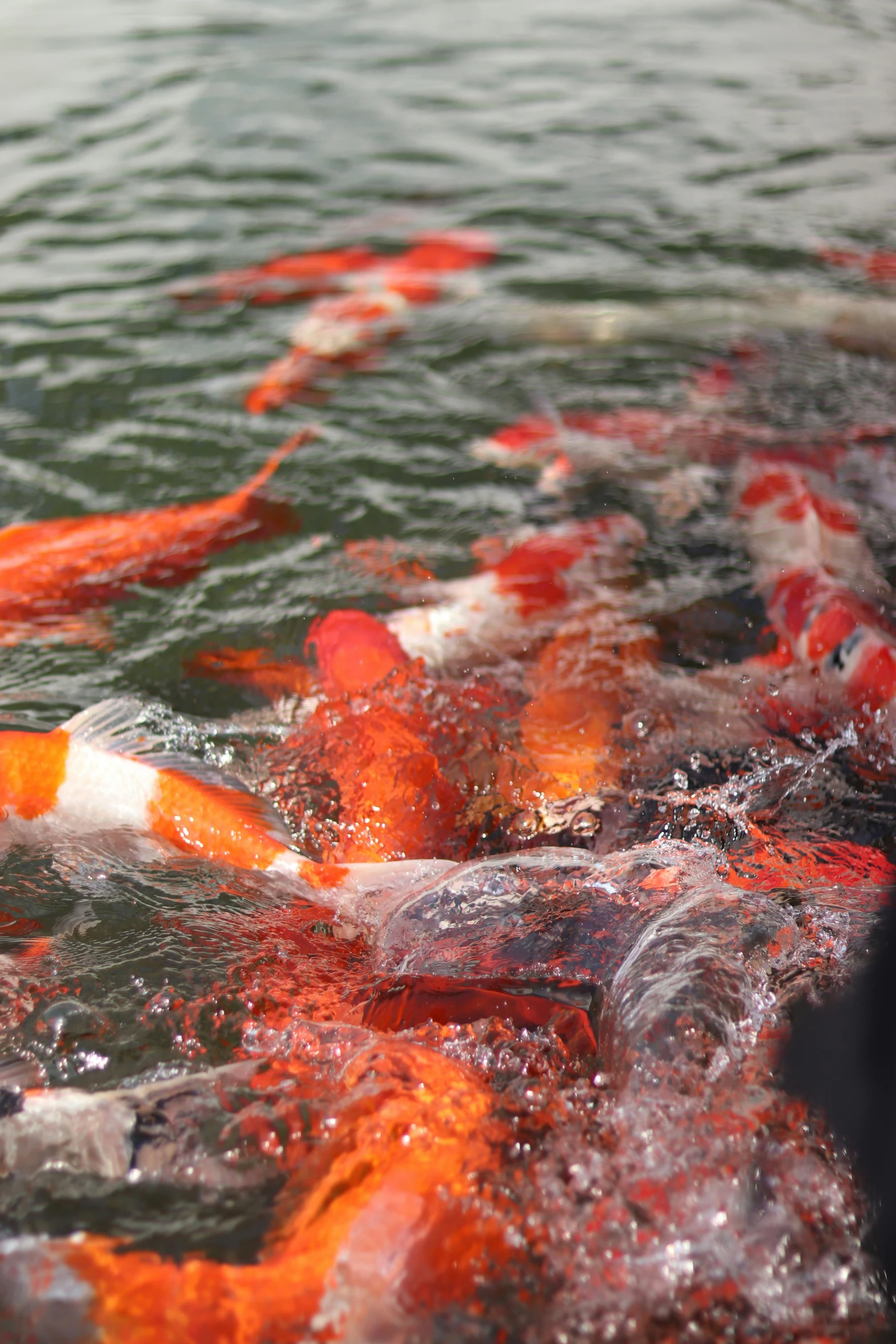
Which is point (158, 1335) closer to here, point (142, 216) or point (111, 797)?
point (111, 797)

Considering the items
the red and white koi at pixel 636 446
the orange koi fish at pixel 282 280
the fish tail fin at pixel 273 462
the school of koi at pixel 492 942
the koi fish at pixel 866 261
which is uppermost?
the orange koi fish at pixel 282 280

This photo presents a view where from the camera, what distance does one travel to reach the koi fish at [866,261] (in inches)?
227

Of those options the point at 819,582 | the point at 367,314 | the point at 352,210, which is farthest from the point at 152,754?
the point at 352,210


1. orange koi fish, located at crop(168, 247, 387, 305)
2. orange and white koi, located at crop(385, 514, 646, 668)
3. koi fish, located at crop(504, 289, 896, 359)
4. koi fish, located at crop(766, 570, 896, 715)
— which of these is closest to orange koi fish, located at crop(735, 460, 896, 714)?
koi fish, located at crop(766, 570, 896, 715)

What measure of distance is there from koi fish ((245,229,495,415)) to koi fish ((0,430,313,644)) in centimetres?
96

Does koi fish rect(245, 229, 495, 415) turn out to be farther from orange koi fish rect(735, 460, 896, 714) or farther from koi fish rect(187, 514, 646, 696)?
orange koi fish rect(735, 460, 896, 714)

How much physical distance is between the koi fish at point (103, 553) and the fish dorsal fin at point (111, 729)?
2.91ft

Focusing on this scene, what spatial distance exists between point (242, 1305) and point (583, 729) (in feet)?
5.73

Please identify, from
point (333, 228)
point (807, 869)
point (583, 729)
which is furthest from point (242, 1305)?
point (333, 228)

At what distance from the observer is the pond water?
1.76m

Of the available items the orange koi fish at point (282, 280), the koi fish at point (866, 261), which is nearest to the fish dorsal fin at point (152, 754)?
the orange koi fish at point (282, 280)

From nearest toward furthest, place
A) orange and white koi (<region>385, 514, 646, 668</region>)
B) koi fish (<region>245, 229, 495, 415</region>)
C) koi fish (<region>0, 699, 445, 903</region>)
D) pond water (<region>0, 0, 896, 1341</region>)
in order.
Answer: pond water (<region>0, 0, 896, 1341</region>)
koi fish (<region>0, 699, 445, 903</region>)
orange and white koi (<region>385, 514, 646, 668</region>)
koi fish (<region>245, 229, 495, 415</region>)

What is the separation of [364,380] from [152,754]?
2874mm

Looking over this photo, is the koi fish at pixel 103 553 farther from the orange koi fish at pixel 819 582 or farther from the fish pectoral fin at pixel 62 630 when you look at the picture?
the orange koi fish at pixel 819 582
